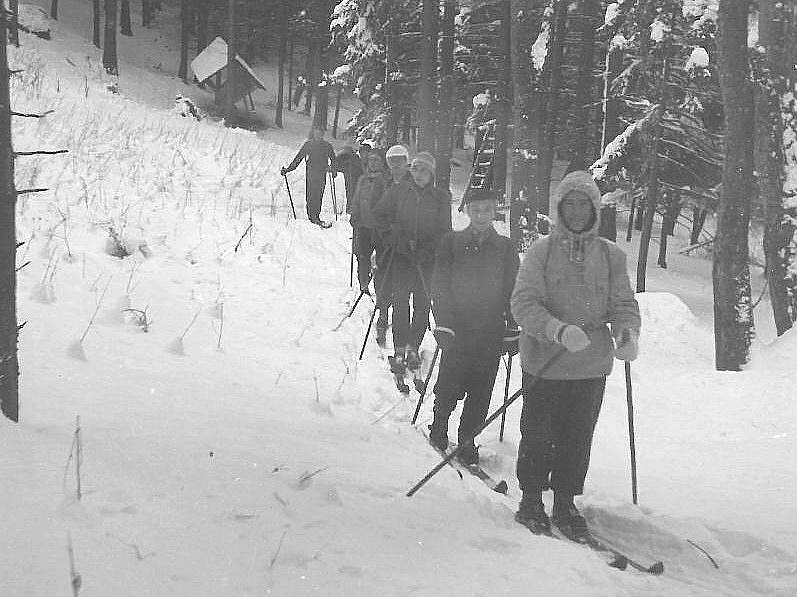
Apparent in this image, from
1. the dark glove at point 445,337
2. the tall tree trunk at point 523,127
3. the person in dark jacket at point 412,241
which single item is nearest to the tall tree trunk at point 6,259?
the dark glove at point 445,337

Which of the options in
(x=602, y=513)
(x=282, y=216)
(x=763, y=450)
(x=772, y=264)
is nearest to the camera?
(x=602, y=513)

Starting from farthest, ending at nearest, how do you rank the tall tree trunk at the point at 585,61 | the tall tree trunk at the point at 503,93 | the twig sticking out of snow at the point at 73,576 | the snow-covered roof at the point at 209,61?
the snow-covered roof at the point at 209,61
the tall tree trunk at the point at 503,93
the tall tree trunk at the point at 585,61
the twig sticking out of snow at the point at 73,576

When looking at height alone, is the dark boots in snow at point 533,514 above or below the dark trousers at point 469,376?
below

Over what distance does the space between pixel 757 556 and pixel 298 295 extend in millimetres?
7006

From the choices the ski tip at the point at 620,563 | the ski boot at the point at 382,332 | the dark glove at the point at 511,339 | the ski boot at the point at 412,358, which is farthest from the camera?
the ski boot at the point at 382,332

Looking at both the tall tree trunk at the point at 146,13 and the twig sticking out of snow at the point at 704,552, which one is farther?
the tall tree trunk at the point at 146,13

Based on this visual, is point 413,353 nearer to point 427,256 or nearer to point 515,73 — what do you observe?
point 427,256

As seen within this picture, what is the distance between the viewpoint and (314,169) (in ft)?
48.4

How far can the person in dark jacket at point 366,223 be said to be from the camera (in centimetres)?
930

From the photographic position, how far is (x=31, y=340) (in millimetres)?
5797

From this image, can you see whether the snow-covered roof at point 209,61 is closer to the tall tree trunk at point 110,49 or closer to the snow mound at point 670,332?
the tall tree trunk at point 110,49

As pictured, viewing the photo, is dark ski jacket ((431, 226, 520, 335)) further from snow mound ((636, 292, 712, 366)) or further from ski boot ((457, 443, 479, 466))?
snow mound ((636, 292, 712, 366))

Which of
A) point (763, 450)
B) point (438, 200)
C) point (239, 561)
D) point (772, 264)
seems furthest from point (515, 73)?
point (239, 561)

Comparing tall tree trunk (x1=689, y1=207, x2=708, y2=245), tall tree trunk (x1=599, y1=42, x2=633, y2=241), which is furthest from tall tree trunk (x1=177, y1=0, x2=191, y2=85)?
tall tree trunk (x1=689, y1=207, x2=708, y2=245)
